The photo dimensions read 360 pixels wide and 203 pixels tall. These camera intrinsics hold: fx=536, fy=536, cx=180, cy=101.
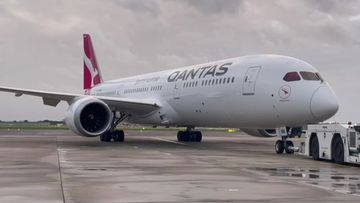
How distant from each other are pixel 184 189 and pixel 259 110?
998cm

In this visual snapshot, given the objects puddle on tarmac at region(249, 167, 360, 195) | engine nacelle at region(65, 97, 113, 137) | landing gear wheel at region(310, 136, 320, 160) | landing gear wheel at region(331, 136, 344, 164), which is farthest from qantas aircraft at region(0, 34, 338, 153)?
puddle on tarmac at region(249, 167, 360, 195)

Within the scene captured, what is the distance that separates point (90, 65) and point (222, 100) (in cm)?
1732

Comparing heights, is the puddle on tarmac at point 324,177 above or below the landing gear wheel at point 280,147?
below

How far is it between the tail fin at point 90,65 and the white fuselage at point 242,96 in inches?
397

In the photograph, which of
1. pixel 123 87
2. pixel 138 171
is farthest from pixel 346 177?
pixel 123 87

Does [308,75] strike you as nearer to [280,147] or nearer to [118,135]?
[280,147]

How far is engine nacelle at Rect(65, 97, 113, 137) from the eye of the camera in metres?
21.2

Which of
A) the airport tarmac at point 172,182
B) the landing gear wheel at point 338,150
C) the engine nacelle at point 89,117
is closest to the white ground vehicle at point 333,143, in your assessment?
the landing gear wheel at point 338,150

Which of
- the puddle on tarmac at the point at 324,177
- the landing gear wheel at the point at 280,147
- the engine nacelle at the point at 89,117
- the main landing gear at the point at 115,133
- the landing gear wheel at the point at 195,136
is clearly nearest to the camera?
the puddle on tarmac at the point at 324,177

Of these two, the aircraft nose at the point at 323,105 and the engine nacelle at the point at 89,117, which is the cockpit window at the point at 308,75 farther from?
the engine nacelle at the point at 89,117

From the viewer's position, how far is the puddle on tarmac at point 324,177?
8922 millimetres

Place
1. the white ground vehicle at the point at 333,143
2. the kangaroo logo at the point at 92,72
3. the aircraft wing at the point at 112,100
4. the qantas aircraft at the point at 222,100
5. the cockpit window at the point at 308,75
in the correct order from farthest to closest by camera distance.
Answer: the kangaroo logo at the point at 92,72 < the aircraft wing at the point at 112,100 < the cockpit window at the point at 308,75 < the qantas aircraft at the point at 222,100 < the white ground vehicle at the point at 333,143

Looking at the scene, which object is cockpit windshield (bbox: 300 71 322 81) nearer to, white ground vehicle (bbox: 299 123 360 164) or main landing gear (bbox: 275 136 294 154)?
white ground vehicle (bbox: 299 123 360 164)

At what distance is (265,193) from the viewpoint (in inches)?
316
